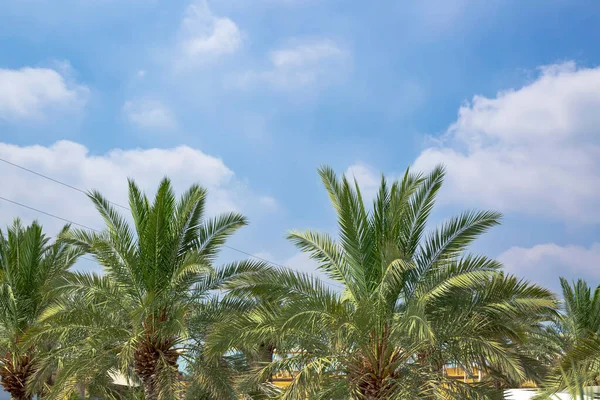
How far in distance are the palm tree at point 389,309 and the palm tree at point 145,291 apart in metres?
A: 2.43

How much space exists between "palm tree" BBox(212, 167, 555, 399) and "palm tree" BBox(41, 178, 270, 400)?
2429 millimetres

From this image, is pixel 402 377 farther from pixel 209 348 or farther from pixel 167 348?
pixel 167 348

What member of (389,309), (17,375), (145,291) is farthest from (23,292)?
(389,309)

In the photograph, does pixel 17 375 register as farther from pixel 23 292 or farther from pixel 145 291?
pixel 145 291

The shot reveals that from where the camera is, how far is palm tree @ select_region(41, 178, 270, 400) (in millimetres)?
15023

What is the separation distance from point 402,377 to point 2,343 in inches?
431

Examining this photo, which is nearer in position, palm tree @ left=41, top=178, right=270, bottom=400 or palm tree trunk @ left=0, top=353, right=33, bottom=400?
palm tree @ left=41, top=178, right=270, bottom=400

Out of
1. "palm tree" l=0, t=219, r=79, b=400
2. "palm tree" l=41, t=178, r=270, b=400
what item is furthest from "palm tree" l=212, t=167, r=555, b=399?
"palm tree" l=0, t=219, r=79, b=400

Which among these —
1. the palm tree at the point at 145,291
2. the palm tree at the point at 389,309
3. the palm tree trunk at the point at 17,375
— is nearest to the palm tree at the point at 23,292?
the palm tree trunk at the point at 17,375

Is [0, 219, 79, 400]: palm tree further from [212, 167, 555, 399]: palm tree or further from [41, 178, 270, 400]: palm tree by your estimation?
[212, 167, 555, 399]: palm tree

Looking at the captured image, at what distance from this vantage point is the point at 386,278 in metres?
12.7

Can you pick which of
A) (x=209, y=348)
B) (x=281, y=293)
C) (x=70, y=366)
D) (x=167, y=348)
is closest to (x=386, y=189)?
(x=281, y=293)

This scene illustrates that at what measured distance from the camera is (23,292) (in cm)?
1848

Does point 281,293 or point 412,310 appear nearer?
point 412,310
